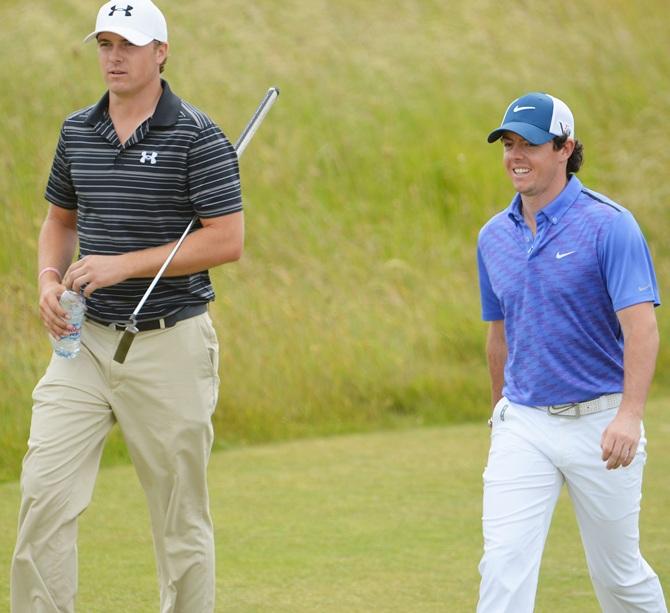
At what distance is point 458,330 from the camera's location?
12055mm

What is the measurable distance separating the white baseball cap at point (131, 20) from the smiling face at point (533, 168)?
4.08ft

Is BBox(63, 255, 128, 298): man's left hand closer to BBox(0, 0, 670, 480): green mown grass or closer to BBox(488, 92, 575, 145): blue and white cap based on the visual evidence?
BBox(488, 92, 575, 145): blue and white cap

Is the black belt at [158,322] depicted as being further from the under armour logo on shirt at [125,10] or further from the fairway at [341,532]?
the fairway at [341,532]

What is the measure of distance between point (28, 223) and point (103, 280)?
746 cm

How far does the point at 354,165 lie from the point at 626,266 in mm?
10524

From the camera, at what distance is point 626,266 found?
4801mm

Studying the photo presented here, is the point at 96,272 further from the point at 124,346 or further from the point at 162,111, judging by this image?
the point at 162,111

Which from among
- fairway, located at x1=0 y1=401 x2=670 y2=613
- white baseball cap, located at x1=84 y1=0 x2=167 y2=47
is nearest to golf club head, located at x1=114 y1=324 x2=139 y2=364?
white baseball cap, located at x1=84 y1=0 x2=167 y2=47

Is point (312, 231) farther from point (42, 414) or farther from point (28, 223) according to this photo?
point (42, 414)

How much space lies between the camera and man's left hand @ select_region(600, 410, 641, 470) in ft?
15.5

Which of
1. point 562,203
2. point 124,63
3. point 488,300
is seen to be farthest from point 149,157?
point 562,203

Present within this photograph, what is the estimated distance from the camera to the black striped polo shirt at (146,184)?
5180 millimetres

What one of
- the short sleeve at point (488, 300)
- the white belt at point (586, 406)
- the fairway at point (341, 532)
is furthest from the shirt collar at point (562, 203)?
the fairway at point (341, 532)

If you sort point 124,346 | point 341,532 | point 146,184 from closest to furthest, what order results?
point 146,184, point 124,346, point 341,532
